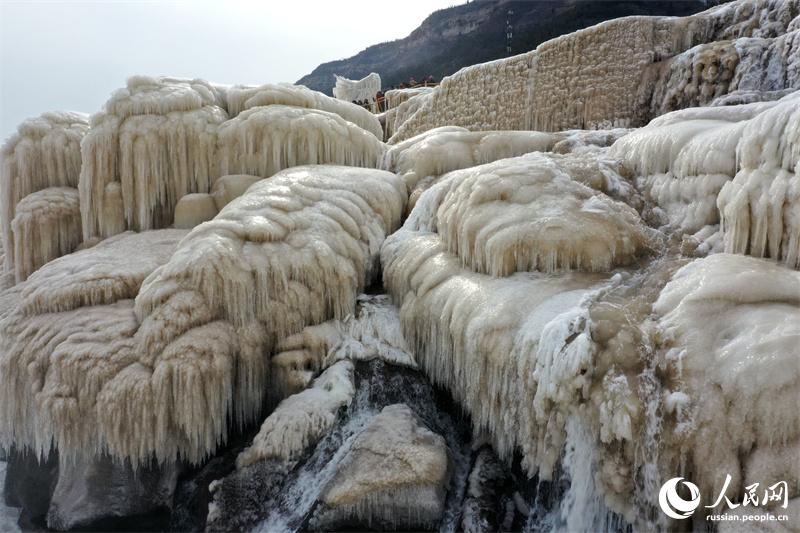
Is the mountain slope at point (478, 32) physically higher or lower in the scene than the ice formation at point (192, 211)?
higher

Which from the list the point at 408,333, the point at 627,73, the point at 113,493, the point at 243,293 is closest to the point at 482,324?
the point at 408,333

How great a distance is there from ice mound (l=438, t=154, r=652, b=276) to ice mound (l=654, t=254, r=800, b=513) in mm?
998

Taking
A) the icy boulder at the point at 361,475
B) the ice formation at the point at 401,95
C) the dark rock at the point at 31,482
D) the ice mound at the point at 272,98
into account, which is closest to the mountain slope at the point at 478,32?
the ice formation at the point at 401,95

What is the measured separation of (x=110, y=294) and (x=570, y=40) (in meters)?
9.99

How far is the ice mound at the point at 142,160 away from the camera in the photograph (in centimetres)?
685

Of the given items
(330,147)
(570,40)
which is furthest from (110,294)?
(570,40)

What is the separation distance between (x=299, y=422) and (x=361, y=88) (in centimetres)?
2472

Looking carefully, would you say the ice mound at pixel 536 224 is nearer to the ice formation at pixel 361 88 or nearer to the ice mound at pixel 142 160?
the ice mound at pixel 142 160

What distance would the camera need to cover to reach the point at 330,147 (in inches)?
292

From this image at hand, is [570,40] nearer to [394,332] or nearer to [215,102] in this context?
[215,102]

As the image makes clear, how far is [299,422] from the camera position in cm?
427

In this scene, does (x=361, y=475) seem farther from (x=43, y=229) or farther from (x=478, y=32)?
(x=478, y=32)

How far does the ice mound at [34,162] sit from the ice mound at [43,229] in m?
0.62

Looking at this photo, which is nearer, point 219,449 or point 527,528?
point 527,528
